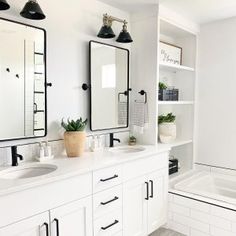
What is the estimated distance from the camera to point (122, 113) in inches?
102

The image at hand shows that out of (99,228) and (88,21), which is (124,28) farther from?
(99,228)

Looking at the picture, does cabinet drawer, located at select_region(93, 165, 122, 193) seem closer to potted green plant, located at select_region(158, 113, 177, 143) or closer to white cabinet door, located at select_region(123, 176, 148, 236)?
white cabinet door, located at select_region(123, 176, 148, 236)

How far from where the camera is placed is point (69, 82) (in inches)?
81.8

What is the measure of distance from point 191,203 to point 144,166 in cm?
66

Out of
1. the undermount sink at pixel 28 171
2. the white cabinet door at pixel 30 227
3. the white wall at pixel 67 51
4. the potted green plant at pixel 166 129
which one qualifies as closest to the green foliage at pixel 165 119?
the potted green plant at pixel 166 129

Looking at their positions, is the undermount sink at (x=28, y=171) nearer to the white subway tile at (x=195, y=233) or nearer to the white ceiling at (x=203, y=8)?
the white subway tile at (x=195, y=233)

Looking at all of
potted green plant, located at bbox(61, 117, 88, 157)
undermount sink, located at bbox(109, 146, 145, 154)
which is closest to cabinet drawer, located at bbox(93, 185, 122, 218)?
potted green plant, located at bbox(61, 117, 88, 157)

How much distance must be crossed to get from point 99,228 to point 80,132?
73cm

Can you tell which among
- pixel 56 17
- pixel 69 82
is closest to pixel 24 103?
pixel 69 82

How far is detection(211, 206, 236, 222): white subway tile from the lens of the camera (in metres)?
2.10

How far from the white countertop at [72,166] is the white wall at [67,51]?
33cm

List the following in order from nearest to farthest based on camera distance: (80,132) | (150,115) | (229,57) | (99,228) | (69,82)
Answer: (99,228) < (80,132) < (69,82) < (150,115) < (229,57)

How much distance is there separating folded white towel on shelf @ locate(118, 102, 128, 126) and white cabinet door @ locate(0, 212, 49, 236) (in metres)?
1.35

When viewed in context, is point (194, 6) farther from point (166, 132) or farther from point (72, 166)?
point (72, 166)
